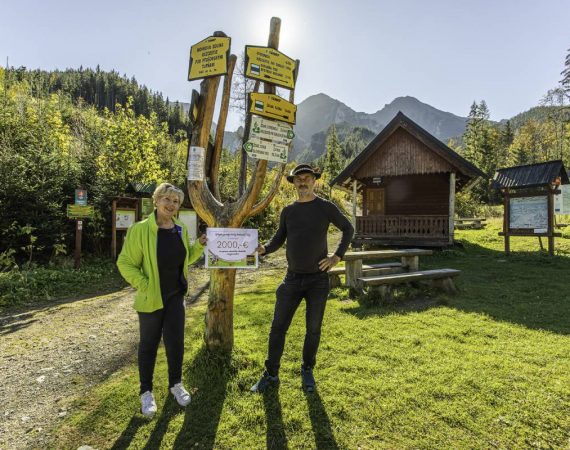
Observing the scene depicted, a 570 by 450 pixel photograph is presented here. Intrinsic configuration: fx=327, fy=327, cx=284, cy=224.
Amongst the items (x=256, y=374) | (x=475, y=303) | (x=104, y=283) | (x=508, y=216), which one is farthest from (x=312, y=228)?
(x=508, y=216)

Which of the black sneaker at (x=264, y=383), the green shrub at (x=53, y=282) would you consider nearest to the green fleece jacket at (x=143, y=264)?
the black sneaker at (x=264, y=383)

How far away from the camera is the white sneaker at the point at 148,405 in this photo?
2959 mm

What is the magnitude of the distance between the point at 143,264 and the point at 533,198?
13.4 metres

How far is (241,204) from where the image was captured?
3834 mm

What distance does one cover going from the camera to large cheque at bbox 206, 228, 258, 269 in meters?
3.41

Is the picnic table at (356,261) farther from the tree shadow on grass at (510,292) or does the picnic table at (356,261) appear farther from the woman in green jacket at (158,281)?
the woman in green jacket at (158,281)

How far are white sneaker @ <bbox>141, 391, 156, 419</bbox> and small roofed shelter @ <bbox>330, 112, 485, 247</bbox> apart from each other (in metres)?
12.8

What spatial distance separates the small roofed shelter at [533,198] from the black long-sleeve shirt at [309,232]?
11.5 metres

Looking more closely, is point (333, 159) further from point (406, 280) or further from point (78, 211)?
point (406, 280)

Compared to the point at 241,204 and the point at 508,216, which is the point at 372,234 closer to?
the point at 508,216

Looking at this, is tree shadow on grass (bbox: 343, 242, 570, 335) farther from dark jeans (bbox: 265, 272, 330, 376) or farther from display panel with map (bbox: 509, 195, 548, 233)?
dark jeans (bbox: 265, 272, 330, 376)

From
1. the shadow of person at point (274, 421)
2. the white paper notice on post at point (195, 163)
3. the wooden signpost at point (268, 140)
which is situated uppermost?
the wooden signpost at point (268, 140)

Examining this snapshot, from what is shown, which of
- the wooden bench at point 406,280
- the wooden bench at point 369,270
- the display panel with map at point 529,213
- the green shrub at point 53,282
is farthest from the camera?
the display panel with map at point 529,213

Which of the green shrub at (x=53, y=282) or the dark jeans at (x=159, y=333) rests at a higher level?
the dark jeans at (x=159, y=333)
